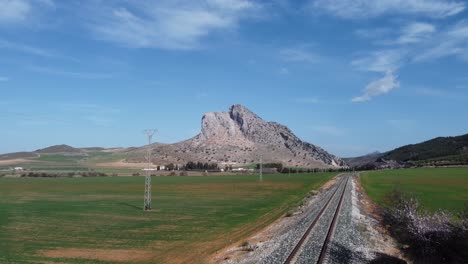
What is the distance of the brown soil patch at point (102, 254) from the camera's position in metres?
24.2

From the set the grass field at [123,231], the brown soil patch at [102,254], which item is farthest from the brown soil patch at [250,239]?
the brown soil patch at [102,254]

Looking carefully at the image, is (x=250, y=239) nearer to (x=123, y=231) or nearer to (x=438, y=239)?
(x=123, y=231)

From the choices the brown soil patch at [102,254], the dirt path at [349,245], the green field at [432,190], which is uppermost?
the green field at [432,190]

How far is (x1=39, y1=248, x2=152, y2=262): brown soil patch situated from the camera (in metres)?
24.2

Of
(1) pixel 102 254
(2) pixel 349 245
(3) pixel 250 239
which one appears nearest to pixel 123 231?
(1) pixel 102 254

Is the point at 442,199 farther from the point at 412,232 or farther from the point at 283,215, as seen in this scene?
the point at 412,232

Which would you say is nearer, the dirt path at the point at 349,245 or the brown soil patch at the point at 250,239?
the dirt path at the point at 349,245

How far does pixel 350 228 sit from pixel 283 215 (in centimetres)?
1334

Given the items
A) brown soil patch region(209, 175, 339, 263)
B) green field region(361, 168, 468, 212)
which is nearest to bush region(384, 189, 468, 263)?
green field region(361, 168, 468, 212)

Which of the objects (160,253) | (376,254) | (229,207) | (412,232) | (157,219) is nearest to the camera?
(412,232)

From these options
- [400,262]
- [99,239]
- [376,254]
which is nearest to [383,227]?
[376,254]

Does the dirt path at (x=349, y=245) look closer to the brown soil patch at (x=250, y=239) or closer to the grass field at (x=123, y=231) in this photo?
the brown soil patch at (x=250, y=239)

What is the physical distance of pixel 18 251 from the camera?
2608cm

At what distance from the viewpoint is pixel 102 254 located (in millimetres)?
25234
